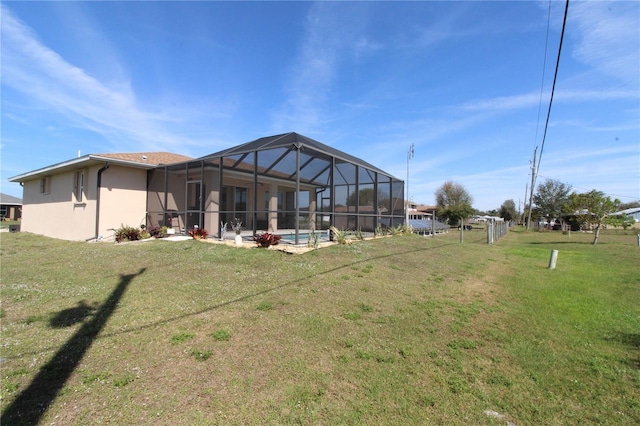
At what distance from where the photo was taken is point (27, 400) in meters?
2.16

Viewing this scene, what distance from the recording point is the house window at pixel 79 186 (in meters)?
12.4

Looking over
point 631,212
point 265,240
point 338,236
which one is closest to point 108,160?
point 265,240

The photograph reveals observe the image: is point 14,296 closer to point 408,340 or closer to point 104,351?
point 104,351

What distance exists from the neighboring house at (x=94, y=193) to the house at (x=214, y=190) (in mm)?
35

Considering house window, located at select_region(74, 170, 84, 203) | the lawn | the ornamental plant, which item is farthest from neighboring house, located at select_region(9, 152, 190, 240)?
the lawn

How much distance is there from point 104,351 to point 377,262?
5574 mm

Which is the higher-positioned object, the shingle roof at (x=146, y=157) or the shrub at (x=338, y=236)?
the shingle roof at (x=146, y=157)

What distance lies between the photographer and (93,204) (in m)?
11.6

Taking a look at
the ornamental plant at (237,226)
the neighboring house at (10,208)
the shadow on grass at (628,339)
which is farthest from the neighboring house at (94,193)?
the neighboring house at (10,208)

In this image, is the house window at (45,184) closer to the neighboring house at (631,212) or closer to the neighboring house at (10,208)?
the neighboring house at (10,208)

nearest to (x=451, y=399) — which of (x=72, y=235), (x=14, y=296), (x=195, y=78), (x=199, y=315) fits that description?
(x=199, y=315)

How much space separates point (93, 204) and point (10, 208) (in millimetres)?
39366

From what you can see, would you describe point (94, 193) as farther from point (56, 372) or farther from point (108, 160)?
point (56, 372)

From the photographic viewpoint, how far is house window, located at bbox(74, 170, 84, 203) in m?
12.4
